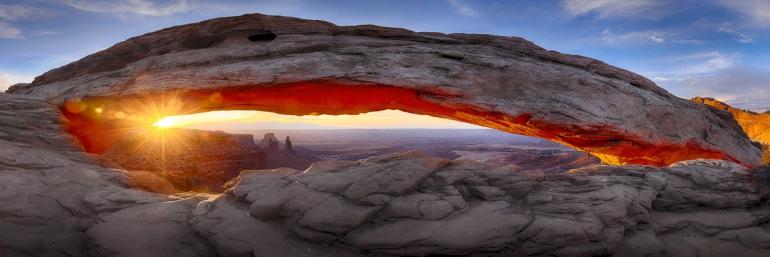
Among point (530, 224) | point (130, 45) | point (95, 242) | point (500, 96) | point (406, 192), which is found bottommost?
point (95, 242)

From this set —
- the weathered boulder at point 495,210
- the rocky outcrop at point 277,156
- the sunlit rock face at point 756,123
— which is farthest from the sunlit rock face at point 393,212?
the rocky outcrop at point 277,156

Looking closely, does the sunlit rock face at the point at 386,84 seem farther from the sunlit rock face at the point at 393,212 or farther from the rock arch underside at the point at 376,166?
the sunlit rock face at the point at 393,212

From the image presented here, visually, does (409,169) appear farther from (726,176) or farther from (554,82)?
(726,176)

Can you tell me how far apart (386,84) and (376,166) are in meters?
3.30

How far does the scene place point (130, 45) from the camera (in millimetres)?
13500

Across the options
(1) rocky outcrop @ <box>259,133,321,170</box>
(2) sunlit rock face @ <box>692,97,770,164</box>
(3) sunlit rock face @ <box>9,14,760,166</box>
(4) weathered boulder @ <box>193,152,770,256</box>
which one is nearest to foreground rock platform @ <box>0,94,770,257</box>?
(4) weathered boulder @ <box>193,152,770,256</box>

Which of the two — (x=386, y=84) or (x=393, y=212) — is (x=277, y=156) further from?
(x=393, y=212)

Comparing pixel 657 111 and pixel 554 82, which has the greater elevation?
pixel 554 82

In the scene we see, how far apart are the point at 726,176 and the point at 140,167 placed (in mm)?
22144

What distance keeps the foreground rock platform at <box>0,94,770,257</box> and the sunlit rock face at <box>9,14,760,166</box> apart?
2171mm

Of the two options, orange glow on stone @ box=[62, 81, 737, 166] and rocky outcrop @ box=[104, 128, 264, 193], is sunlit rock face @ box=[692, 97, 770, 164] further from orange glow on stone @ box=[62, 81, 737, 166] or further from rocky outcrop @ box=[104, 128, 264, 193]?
rocky outcrop @ box=[104, 128, 264, 193]

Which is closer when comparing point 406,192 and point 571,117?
point 406,192

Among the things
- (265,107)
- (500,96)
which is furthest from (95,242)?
(500,96)

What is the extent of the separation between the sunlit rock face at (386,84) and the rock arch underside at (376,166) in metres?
0.08
